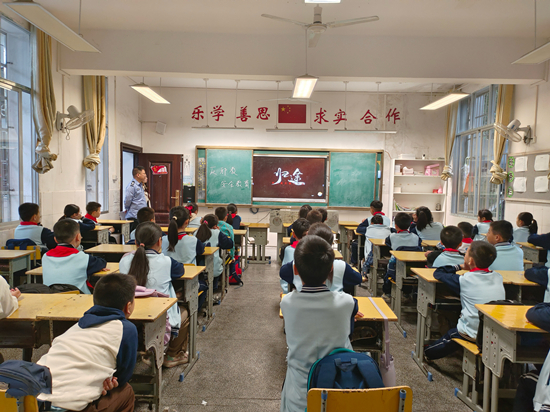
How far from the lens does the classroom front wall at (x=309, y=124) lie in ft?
24.5

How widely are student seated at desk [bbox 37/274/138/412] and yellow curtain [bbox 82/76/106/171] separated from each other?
4538mm

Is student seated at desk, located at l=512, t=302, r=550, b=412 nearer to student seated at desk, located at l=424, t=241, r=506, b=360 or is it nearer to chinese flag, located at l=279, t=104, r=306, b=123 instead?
student seated at desk, located at l=424, t=241, r=506, b=360

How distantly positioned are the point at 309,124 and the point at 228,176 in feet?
6.50

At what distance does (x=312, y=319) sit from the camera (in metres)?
1.35

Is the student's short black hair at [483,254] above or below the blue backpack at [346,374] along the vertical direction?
above

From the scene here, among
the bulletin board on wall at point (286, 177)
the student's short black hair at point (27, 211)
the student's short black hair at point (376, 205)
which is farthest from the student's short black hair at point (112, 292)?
the bulletin board on wall at point (286, 177)

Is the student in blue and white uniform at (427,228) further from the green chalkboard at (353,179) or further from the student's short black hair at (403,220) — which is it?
the green chalkboard at (353,179)

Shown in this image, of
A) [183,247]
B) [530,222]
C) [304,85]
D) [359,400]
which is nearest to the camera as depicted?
[359,400]

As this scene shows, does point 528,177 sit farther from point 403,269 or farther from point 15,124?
point 15,124

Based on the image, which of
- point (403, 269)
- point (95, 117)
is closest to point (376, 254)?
point (403, 269)

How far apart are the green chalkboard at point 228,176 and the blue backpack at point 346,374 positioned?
6443 millimetres

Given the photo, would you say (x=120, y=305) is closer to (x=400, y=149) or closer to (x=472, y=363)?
(x=472, y=363)

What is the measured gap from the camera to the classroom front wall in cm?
746

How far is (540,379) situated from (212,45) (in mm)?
4651
